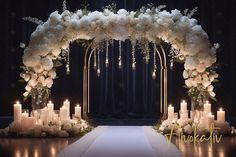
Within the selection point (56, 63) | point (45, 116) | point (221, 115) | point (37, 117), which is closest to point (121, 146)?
point (45, 116)

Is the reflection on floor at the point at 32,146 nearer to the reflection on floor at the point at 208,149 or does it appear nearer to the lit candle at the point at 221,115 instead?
the reflection on floor at the point at 208,149

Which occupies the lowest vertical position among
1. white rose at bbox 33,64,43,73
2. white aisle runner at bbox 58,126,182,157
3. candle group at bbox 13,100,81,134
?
white aisle runner at bbox 58,126,182,157

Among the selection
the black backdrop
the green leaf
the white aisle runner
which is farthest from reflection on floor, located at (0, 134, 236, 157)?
the black backdrop

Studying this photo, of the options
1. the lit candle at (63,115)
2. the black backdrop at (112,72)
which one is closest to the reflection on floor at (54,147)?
the lit candle at (63,115)

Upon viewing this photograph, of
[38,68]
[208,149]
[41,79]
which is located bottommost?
[208,149]

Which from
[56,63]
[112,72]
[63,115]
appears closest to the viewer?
[63,115]

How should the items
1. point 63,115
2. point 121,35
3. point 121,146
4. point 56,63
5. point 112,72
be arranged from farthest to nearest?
point 112,72
point 56,63
point 121,35
point 63,115
point 121,146

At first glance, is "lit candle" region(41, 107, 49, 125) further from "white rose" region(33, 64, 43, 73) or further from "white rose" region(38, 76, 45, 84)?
"white rose" region(33, 64, 43, 73)

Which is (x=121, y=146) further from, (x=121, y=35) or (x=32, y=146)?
(x=121, y=35)

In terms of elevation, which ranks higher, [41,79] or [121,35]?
[121,35]

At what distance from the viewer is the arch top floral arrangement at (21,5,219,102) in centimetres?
722

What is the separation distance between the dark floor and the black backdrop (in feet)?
19.5

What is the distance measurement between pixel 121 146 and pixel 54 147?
0.74m

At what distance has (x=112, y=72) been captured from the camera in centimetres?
1272
